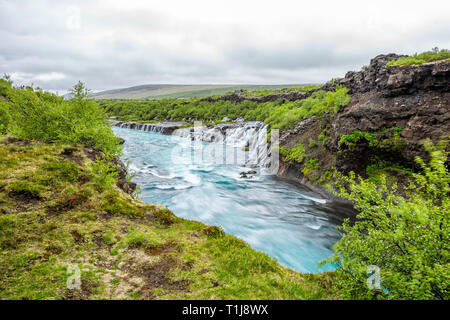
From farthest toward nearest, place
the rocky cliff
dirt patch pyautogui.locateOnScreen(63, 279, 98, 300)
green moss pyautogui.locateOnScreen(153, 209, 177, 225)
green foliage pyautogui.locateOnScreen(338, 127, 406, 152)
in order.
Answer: green foliage pyautogui.locateOnScreen(338, 127, 406, 152) < the rocky cliff < green moss pyautogui.locateOnScreen(153, 209, 177, 225) < dirt patch pyautogui.locateOnScreen(63, 279, 98, 300)

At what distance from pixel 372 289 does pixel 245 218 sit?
1465cm

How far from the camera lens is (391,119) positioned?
2014 centimetres

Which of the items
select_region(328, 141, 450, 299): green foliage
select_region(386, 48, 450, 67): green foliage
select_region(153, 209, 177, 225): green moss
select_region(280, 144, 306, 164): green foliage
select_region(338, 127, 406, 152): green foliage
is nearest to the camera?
select_region(328, 141, 450, 299): green foliage

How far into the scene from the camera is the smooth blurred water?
16691 mm

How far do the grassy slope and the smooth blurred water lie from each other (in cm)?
772

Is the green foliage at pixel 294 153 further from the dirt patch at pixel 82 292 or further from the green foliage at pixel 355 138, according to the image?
the dirt patch at pixel 82 292

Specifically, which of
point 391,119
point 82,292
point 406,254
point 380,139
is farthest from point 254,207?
point 82,292

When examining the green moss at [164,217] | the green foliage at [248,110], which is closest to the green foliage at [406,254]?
the green moss at [164,217]

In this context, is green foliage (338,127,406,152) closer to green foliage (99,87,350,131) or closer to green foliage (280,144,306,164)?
green foliage (99,87,350,131)

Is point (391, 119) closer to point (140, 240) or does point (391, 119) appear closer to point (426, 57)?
point (426, 57)

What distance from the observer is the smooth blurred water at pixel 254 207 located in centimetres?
1669

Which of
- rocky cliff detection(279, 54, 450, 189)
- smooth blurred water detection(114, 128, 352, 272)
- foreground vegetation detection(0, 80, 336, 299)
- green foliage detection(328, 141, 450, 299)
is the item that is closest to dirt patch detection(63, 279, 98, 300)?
foreground vegetation detection(0, 80, 336, 299)

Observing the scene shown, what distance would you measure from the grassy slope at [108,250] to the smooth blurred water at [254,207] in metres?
7.72

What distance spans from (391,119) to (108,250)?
80.4 ft
